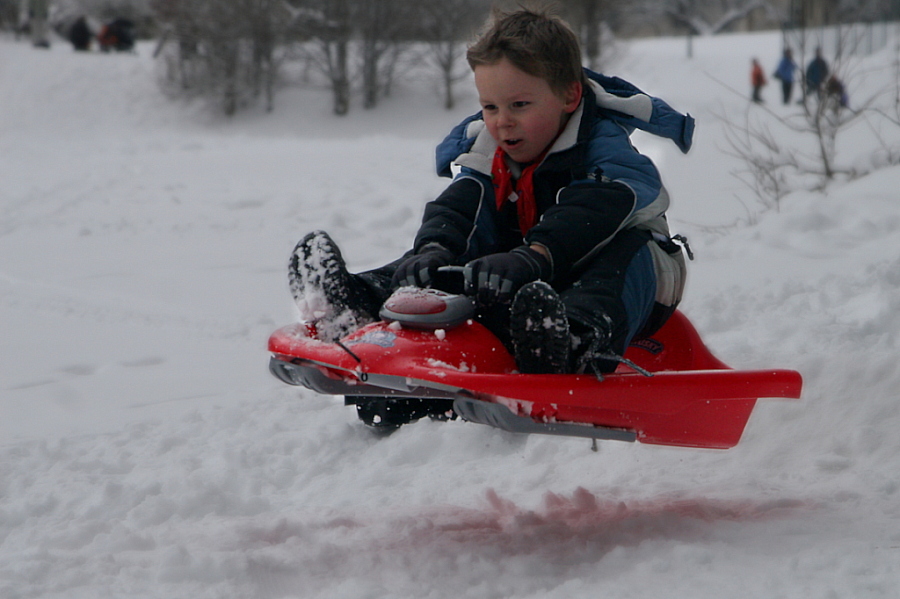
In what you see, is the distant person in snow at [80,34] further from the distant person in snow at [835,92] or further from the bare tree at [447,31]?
the distant person in snow at [835,92]

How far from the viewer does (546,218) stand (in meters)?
2.50

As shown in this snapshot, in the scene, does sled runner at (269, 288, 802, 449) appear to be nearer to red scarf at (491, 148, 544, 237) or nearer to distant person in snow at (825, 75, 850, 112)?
red scarf at (491, 148, 544, 237)

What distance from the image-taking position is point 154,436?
3.29 metres

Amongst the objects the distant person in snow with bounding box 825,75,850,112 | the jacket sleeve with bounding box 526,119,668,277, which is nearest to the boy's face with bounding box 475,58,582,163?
the jacket sleeve with bounding box 526,119,668,277

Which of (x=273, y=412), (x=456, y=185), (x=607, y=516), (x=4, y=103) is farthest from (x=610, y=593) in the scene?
(x=4, y=103)

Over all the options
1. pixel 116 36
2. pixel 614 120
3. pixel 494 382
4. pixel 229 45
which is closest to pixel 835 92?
pixel 614 120

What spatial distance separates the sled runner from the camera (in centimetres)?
215

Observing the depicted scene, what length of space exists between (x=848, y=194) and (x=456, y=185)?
12.5 feet

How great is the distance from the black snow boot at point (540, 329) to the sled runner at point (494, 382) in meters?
0.06

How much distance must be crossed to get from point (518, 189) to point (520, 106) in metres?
0.26

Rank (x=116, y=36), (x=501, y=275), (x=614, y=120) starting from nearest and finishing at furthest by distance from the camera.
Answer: (x=501, y=275) → (x=614, y=120) → (x=116, y=36)

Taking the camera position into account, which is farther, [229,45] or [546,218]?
[229,45]

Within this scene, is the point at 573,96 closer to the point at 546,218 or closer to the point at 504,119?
the point at 504,119

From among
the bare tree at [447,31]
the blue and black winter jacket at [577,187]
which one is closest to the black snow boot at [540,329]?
the blue and black winter jacket at [577,187]
